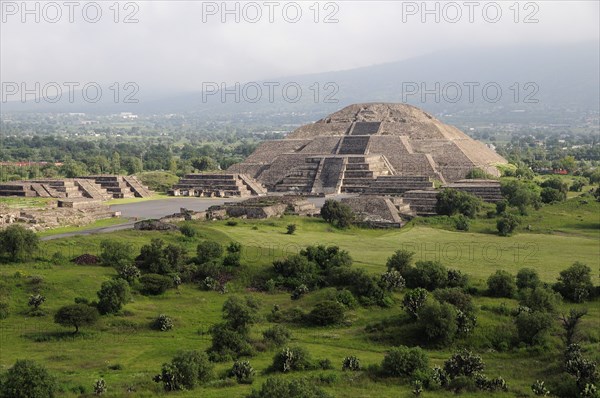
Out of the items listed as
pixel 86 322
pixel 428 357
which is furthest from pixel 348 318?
pixel 86 322

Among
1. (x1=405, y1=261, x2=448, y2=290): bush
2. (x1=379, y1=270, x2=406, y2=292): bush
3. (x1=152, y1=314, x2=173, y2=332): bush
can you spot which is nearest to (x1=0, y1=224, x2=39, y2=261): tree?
(x1=152, y1=314, x2=173, y2=332): bush

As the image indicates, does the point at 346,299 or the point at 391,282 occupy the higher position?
the point at 391,282

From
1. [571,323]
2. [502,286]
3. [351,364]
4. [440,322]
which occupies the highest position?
[502,286]

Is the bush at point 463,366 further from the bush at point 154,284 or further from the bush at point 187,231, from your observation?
the bush at point 187,231

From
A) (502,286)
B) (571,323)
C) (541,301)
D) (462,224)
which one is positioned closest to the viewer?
(571,323)

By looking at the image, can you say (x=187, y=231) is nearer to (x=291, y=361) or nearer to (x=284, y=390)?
(x=291, y=361)

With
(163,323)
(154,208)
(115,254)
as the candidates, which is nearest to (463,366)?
(163,323)
